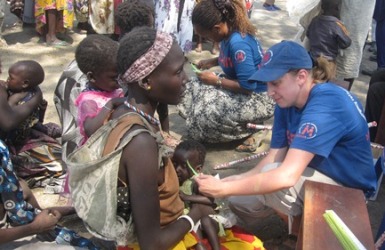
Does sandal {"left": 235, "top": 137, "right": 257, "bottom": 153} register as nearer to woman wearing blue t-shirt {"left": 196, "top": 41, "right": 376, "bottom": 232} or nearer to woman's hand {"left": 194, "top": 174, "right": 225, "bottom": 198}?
woman wearing blue t-shirt {"left": 196, "top": 41, "right": 376, "bottom": 232}

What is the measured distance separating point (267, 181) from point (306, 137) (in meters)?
0.29

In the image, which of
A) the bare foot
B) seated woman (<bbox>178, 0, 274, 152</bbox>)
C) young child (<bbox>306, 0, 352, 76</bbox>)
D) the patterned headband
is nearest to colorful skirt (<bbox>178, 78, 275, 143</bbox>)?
seated woman (<bbox>178, 0, 274, 152</bbox>)

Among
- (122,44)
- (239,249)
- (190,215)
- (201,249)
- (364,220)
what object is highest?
(122,44)

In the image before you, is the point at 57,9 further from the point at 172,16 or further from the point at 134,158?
the point at 134,158

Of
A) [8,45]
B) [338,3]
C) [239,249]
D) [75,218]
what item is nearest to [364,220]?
[239,249]

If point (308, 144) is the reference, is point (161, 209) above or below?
below

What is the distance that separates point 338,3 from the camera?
4367 mm

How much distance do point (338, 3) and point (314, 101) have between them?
2.50 m

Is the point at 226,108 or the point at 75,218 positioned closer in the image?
the point at 75,218

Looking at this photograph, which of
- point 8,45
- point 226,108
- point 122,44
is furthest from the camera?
point 8,45

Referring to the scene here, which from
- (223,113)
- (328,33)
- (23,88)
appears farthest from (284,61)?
(328,33)

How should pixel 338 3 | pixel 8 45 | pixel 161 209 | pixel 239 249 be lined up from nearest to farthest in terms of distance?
pixel 161 209
pixel 239 249
pixel 338 3
pixel 8 45

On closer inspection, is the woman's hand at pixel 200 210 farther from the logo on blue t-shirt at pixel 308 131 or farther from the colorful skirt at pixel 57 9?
the colorful skirt at pixel 57 9

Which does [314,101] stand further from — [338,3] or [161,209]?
[338,3]
